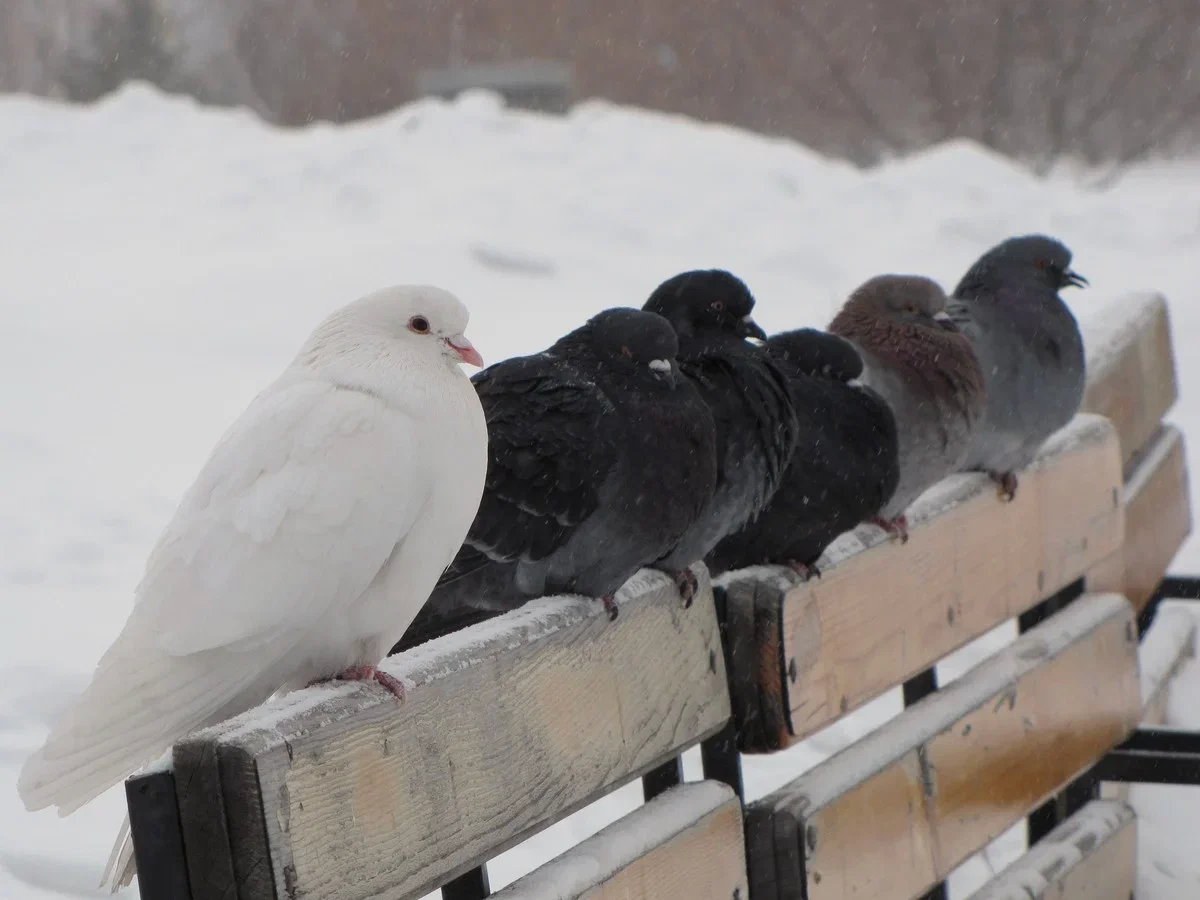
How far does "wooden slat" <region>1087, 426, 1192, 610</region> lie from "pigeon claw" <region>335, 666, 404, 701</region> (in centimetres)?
222

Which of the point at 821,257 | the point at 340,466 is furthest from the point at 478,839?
the point at 821,257

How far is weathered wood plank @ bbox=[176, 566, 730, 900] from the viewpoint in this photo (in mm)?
1229

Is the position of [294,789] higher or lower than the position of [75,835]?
higher

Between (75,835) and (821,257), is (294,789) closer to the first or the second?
(75,835)

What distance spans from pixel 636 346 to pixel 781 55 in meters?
12.6

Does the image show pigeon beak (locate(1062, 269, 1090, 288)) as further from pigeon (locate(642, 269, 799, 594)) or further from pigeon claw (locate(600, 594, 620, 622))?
pigeon claw (locate(600, 594, 620, 622))

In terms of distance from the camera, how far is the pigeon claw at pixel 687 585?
6.45ft

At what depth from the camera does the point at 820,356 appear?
9.12ft

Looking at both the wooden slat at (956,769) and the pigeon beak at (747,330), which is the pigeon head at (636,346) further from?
the wooden slat at (956,769)

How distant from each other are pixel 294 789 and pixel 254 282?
419 cm

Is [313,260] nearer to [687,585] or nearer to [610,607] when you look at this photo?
[687,585]

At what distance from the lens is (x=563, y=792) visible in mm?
1646

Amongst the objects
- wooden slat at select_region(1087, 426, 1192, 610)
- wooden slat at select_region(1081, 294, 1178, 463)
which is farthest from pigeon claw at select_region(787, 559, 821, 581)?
wooden slat at select_region(1081, 294, 1178, 463)

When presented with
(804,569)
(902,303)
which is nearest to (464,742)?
(804,569)
